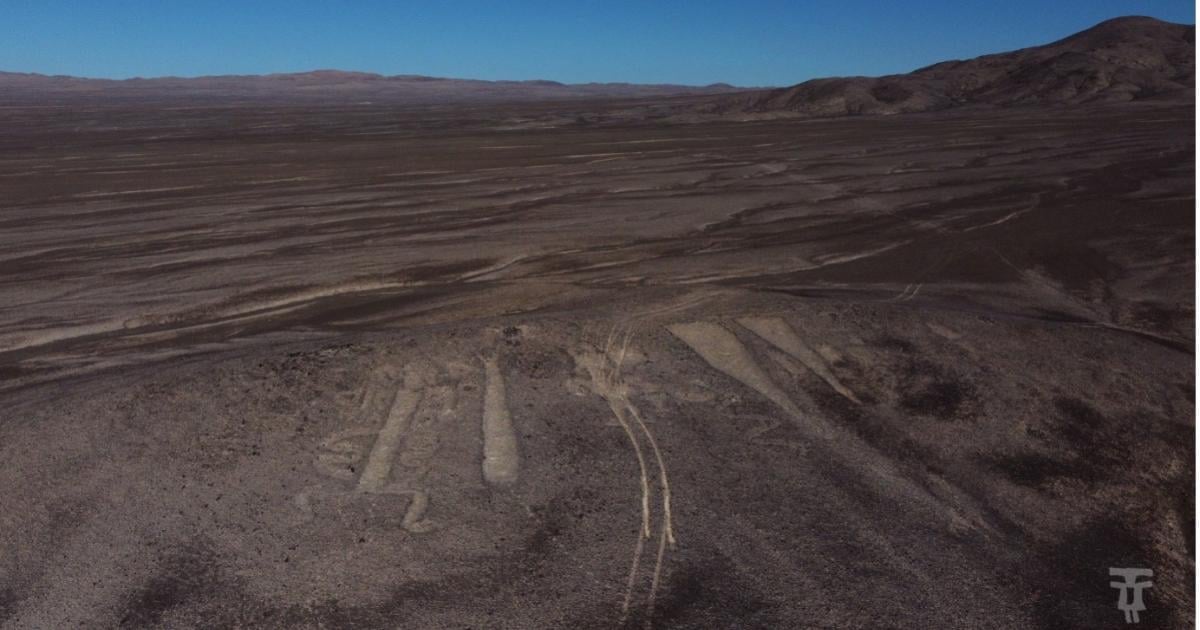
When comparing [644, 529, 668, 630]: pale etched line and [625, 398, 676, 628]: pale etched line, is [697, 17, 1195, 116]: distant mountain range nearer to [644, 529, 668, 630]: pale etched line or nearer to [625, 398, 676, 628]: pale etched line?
[625, 398, 676, 628]: pale etched line

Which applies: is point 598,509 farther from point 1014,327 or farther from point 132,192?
point 132,192

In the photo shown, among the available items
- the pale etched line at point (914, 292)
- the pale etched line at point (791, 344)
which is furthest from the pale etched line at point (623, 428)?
the pale etched line at point (914, 292)

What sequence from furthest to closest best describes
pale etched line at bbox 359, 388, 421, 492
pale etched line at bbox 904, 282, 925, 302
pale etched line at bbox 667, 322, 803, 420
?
pale etched line at bbox 904, 282, 925, 302 < pale etched line at bbox 667, 322, 803, 420 < pale etched line at bbox 359, 388, 421, 492

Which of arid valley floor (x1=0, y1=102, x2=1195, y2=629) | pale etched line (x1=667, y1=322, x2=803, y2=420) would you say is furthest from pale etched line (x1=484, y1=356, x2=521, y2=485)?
pale etched line (x1=667, y1=322, x2=803, y2=420)

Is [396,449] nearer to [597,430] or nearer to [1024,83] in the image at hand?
[597,430]

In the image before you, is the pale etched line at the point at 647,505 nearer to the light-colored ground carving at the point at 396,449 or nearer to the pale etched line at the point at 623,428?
the pale etched line at the point at 623,428

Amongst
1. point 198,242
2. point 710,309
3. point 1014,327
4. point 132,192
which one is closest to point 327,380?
point 710,309
